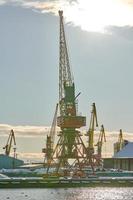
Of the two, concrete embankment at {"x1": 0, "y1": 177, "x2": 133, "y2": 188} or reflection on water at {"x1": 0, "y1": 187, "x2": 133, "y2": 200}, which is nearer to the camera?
reflection on water at {"x1": 0, "y1": 187, "x2": 133, "y2": 200}

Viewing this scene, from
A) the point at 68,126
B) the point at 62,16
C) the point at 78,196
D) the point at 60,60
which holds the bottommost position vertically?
the point at 78,196

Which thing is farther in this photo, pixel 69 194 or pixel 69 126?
pixel 69 126

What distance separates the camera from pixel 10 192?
10525 centimetres

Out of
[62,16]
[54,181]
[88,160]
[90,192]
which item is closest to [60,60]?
[62,16]

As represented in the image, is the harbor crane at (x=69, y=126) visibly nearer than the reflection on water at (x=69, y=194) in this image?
No

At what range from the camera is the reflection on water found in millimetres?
95062

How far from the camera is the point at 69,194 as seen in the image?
334 ft

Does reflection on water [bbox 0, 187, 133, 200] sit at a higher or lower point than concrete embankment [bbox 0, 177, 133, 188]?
lower

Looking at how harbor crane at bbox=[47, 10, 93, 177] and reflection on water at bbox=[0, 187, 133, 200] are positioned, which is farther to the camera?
harbor crane at bbox=[47, 10, 93, 177]

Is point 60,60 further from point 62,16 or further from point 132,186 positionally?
point 132,186

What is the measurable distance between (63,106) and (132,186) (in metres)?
57.5

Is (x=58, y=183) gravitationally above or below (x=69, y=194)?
above

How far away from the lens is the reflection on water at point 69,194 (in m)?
95.1

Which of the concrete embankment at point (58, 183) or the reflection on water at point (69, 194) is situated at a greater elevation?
the concrete embankment at point (58, 183)
